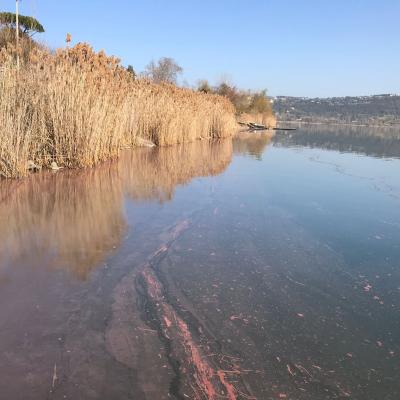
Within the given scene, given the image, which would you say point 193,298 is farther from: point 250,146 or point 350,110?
point 350,110

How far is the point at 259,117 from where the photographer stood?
3628cm

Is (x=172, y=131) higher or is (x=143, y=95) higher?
(x=143, y=95)

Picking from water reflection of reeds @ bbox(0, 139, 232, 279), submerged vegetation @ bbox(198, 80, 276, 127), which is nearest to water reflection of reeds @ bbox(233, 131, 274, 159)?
water reflection of reeds @ bbox(0, 139, 232, 279)

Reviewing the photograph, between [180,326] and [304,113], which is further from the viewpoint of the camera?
[304,113]

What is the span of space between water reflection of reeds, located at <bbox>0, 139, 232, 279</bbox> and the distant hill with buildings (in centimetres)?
8399

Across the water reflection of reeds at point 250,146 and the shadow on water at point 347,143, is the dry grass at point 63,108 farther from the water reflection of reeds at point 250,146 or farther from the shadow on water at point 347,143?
the shadow on water at point 347,143

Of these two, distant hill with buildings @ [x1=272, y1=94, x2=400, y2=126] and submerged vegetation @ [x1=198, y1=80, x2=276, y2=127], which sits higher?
distant hill with buildings @ [x1=272, y1=94, x2=400, y2=126]

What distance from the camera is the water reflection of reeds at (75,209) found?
2908 mm

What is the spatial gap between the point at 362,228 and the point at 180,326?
8.82ft

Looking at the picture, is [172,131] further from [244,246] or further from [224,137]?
[244,246]

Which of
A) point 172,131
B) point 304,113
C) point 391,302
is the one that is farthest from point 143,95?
point 304,113

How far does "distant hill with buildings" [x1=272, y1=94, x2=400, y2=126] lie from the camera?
90.5 metres

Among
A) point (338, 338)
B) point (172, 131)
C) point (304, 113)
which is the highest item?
point (304, 113)

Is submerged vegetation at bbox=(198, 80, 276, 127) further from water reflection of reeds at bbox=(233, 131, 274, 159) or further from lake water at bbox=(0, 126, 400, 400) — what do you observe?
lake water at bbox=(0, 126, 400, 400)
